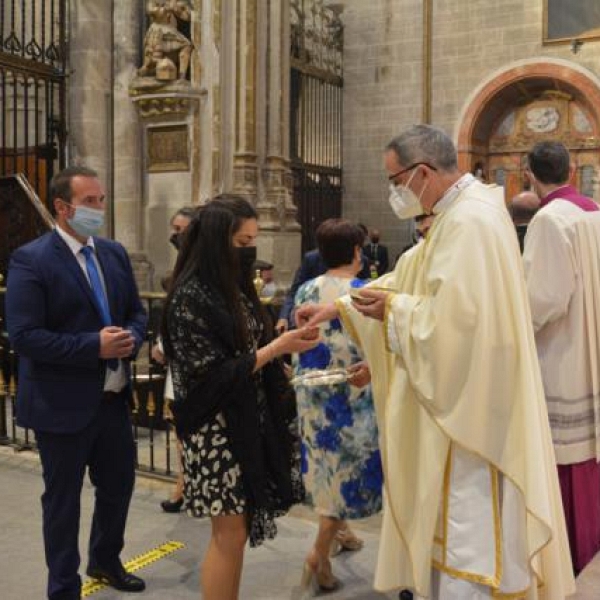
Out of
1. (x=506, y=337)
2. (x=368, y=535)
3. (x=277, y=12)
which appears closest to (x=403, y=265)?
(x=506, y=337)

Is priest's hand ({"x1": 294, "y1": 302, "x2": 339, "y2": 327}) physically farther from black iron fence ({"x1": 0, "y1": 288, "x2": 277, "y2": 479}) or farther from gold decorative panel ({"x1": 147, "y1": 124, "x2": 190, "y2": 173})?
gold decorative panel ({"x1": 147, "y1": 124, "x2": 190, "y2": 173})

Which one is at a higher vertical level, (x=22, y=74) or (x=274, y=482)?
(x=22, y=74)

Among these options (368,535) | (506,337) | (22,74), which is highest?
(22,74)

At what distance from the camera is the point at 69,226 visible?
10.8 ft

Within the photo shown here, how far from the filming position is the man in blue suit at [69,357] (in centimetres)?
311

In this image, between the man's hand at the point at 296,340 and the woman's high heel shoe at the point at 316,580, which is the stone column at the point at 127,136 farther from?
the man's hand at the point at 296,340

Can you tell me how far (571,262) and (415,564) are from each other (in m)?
1.53

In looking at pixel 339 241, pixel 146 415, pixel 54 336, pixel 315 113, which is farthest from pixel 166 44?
pixel 54 336

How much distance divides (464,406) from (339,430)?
3.73 feet

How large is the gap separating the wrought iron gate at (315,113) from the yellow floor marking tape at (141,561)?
8.81 metres

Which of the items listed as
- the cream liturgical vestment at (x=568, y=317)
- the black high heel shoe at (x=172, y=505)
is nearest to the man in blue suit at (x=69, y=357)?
the black high heel shoe at (x=172, y=505)

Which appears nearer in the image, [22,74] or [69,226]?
[69,226]

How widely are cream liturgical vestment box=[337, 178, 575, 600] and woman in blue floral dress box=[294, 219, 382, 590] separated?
0.86 meters

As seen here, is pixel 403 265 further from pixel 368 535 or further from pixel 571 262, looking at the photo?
pixel 368 535
